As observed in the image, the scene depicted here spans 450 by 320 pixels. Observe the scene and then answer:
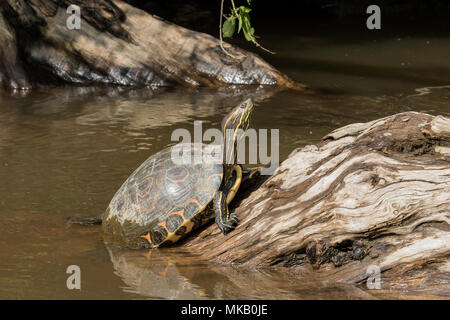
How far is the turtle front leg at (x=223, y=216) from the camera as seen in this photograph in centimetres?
389

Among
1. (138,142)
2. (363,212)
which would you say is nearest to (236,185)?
(363,212)

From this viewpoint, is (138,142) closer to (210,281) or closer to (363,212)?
(210,281)

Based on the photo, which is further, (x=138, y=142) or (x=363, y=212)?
(x=138, y=142)

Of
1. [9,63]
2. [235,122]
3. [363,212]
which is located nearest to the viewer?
[363,212]

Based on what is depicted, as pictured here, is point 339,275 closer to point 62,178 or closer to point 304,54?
point 62,178

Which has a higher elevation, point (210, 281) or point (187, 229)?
point (187, 229)

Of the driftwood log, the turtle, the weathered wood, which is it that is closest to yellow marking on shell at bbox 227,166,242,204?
the turtle

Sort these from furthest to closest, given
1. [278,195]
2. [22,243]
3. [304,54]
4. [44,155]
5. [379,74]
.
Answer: [304,54] → [379,74] → [44,155] → [22,243] → [278,195]

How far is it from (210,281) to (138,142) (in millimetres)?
3287

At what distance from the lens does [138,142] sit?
659cm

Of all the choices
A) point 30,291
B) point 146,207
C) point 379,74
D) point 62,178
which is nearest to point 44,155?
point 62,178

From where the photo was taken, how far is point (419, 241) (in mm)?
3338

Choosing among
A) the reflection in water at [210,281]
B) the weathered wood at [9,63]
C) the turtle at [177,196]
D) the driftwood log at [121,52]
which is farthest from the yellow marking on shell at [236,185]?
the weathered wood at [9,63]

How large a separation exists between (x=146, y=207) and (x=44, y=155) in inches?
98.9
